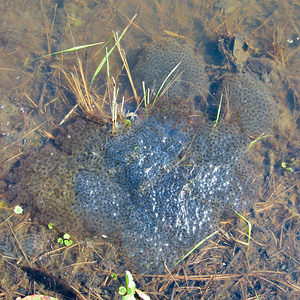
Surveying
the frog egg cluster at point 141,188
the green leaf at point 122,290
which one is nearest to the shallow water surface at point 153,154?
the frog egg cluster at point 141,188

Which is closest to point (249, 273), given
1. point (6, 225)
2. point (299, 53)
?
point (6, 225)

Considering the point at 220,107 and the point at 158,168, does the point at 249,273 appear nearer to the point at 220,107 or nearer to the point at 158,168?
the point at 158,168

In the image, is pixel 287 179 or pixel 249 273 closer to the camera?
pixel 249 273

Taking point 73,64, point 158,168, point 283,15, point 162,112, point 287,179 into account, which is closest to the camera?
point 158,168

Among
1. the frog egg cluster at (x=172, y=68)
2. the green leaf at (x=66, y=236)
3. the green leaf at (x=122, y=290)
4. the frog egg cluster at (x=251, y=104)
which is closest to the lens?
the green leaf at (x=122, y=290)

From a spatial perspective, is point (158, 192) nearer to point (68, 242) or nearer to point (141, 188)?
point (141, 188)

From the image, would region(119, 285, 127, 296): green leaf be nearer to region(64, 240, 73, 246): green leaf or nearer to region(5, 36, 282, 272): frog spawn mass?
region(5, 36, 282, 272): frog spawn mass

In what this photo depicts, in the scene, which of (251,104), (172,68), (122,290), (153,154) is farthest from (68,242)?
(251,104)

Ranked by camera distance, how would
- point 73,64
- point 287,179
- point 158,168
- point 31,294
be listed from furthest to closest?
point 73,64
point 287,179
point 158,168
point 31,294

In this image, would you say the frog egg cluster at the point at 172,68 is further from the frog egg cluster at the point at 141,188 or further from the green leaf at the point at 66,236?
the green leaf at the point at 66,236

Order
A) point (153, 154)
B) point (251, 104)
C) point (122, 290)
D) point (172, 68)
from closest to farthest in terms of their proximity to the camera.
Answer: point (122, 290) → point (153, 154) → point (251, 104) → point (172, 68)

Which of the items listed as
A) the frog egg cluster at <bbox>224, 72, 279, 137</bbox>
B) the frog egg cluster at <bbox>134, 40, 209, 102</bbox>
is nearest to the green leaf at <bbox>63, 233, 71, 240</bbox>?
the frog egg cluster at <bbox>134, 40, 209, 102</bbox>
